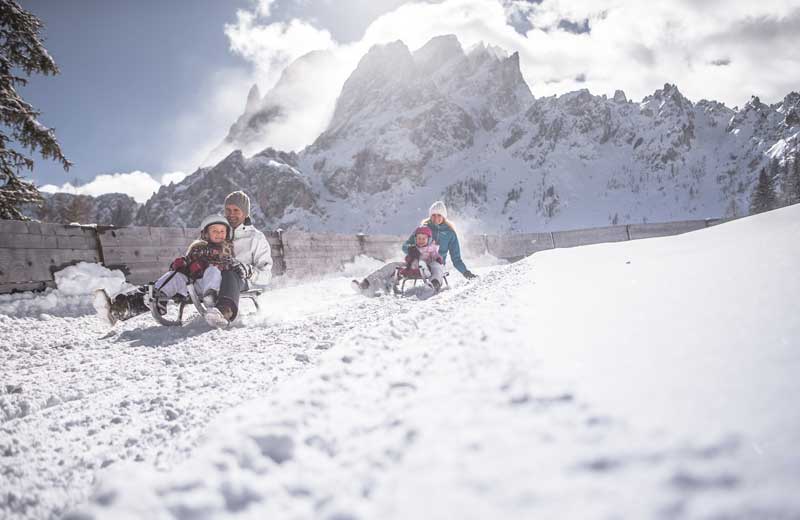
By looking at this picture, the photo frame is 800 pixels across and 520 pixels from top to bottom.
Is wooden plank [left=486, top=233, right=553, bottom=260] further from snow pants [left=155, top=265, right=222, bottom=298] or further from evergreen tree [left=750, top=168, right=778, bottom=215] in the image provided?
evergreen tree [left=750, top=168, right=778, bottom=215]

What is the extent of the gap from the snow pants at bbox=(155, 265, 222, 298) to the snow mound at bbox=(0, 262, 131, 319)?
150 cm

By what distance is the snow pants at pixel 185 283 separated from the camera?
3578mm

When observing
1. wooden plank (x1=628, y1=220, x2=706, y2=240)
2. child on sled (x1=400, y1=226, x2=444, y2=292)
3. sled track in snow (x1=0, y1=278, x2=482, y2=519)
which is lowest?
wooden plank (x1=628, y1=220, x2=706, y2=240)

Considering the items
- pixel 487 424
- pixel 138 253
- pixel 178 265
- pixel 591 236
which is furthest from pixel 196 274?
pixel 591 236

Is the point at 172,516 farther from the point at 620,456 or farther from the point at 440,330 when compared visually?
the point at 440,330

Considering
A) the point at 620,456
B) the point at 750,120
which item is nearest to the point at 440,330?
the point at 620,456

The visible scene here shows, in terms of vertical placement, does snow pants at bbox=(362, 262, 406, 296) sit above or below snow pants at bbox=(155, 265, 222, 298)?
below

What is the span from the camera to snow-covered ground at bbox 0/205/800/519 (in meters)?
0.61

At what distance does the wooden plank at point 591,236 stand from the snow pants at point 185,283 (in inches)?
854

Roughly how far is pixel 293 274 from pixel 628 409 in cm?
895

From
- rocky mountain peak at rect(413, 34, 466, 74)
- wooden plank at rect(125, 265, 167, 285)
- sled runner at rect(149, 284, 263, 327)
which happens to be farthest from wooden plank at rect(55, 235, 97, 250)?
rocky mountain peak at rect(413, 34, 466, 74)

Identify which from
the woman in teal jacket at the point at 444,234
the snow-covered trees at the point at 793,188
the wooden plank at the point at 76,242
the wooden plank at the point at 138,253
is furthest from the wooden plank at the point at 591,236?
the snow-covered trees at the point at 793,188

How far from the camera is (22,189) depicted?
296 inches

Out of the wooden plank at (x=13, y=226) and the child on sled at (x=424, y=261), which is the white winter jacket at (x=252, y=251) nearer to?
the child on sled at (x=424, y=261)
